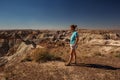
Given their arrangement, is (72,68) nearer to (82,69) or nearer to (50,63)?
(82,69)

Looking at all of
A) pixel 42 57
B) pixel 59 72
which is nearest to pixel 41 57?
Answer: pixel 42 57

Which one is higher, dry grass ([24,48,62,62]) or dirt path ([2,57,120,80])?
dry grass ([24,48,62,62])

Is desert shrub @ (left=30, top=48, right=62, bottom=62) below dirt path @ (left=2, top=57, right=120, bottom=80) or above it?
above

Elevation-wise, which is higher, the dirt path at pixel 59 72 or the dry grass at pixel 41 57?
the dry grass at pixel 41 57

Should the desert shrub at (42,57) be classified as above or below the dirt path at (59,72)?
above

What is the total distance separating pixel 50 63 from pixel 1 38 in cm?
7190

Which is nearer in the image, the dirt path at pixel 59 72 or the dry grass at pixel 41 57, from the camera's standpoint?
the dirt path at pixel 59 72

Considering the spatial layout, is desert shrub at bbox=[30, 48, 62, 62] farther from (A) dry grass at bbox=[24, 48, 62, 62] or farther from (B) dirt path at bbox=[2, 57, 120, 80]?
(B) dirt path at bbox=[2, 57, 120, 80]

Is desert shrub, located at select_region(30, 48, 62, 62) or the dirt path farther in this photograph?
desert shrub, located at select_region(30, 48, 62, 62)

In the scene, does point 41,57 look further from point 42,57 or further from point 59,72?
point 59,72

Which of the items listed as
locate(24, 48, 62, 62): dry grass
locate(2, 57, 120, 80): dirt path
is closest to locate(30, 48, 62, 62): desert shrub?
locate(24, 48, 62, 62): dry grass

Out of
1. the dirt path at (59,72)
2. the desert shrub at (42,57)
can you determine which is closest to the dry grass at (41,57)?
the desert shrub at (42,57)

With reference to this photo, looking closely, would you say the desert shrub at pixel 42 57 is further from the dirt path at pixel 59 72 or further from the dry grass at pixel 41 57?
the dirt path at pixel 59 72

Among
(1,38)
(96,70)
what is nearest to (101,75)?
(96,70)
